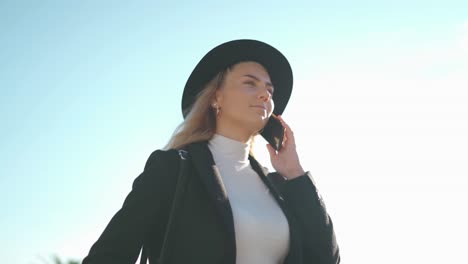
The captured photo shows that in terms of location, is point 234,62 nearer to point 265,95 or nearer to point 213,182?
point 265,95

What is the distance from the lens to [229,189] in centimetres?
444

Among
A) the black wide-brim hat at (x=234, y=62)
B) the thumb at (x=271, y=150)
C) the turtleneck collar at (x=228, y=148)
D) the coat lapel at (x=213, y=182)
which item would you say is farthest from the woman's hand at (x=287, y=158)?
the coat lapel at (x=213, y=182)

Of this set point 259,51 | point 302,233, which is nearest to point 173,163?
point 302,233

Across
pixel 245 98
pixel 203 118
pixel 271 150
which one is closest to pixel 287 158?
pixel 271 150

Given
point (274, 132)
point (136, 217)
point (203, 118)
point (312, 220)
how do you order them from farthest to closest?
point (274, 132) → point (203, 118) → point (312, 220) → point (136, 217)

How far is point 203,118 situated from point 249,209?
999mm

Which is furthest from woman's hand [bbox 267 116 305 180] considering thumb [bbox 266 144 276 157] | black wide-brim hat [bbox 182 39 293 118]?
black wide-brim hat [bbox 182 39 293 118]

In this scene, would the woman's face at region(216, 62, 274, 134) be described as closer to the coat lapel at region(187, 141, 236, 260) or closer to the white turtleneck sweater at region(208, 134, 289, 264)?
the white turtleneck sweater at region(208, 134, 289, 264)

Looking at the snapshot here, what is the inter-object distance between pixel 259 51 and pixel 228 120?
67cm

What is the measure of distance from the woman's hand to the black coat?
0.16 meters

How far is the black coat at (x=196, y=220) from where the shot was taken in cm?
385

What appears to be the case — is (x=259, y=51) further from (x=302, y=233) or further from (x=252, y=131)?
(x=302, y=233)

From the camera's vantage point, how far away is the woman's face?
15.5 ft

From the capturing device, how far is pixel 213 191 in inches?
163
